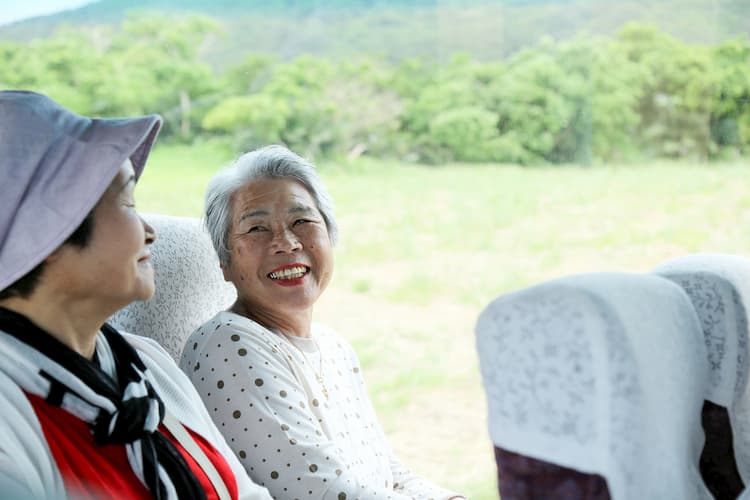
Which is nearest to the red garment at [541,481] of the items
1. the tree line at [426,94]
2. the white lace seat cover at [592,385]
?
the white lace seat cover at [592,385]

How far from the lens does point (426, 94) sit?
18.5 ft

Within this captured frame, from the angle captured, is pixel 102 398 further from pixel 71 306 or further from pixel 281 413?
pixel 281 413

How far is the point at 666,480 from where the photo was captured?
95 centimetres

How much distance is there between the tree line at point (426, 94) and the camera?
5.30 metres

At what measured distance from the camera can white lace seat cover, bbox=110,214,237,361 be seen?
1.58m

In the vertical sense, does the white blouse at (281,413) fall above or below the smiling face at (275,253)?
below

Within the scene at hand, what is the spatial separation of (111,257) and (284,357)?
1.59ft

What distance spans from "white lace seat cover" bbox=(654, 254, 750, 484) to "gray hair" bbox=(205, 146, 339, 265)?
0.71m

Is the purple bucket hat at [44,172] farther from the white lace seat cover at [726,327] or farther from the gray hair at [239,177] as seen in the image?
the white lace seat cover at [726,327]

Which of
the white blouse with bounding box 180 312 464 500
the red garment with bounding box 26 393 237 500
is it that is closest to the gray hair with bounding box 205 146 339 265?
the white blouse with bounding box 180 312 464 500

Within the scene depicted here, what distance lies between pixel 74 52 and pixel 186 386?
4.49 m

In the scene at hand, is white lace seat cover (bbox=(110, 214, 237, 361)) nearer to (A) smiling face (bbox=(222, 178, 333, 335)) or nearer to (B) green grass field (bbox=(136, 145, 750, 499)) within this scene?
(A) smiling face (bbox=(222, 178, 333, 335))

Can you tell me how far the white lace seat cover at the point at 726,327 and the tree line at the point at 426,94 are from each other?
433 centimetres

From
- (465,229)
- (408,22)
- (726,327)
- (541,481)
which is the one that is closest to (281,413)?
(541,481)
